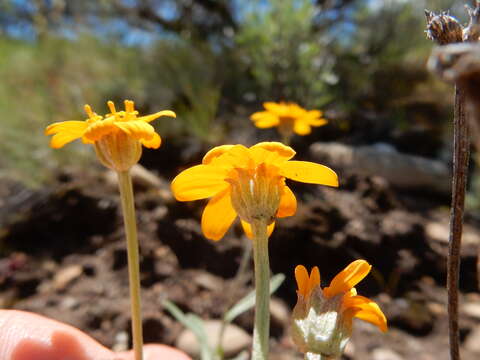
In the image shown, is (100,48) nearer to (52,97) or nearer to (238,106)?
(52,97)

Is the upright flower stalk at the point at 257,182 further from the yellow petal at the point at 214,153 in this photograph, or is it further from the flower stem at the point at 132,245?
the flower stem at the point at 132,245

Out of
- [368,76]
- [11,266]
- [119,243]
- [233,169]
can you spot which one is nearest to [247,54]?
[368,76]

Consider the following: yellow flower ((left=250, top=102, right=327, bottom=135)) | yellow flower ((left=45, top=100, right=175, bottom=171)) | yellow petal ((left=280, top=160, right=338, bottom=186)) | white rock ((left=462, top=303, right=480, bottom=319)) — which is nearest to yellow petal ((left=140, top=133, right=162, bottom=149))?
yellow flower ((left=45, top=100, right=175, bottom=171))

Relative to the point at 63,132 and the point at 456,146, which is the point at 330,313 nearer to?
the point at 456,146

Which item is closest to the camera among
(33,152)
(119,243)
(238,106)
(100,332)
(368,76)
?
(100,332)

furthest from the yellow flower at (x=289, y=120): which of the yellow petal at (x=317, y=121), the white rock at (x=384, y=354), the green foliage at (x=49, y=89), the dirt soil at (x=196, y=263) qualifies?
the green foliage at (x=49, y=89)

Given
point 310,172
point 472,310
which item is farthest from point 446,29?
point 472,310
